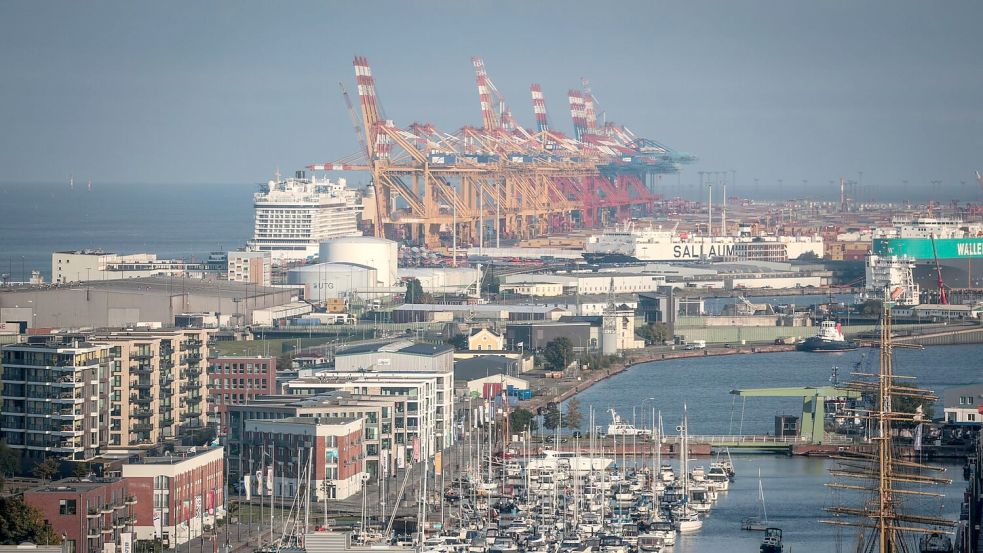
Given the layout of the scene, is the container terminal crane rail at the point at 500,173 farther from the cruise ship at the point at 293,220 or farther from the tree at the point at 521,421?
the tree at the point at 521,421

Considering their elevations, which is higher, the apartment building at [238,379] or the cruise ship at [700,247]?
→ the cruise ship at [700,247]

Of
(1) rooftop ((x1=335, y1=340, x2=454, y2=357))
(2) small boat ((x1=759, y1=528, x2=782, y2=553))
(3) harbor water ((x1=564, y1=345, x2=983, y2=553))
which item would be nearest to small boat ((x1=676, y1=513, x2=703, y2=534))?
(3) harbor water ((x1=564, y1=345, x2=983, y2=553))

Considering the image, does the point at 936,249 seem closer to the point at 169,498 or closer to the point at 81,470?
the point at 81,470

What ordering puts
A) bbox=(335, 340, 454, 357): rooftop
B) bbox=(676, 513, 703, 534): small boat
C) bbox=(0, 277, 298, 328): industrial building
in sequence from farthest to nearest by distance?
bbox=(0, 277, 298, 328): industrial building → bbox=(335, 340, 454, 357): rooftop → bbox=(676, 513, 703, 534): small boat

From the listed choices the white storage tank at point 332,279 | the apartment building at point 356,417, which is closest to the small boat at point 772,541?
the apartment building at point 356,417

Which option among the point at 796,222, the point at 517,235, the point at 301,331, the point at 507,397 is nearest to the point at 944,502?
the point at 507,397

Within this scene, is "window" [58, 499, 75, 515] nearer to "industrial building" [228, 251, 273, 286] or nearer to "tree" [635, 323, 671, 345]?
"tree" [635, 323, 671, 345]
